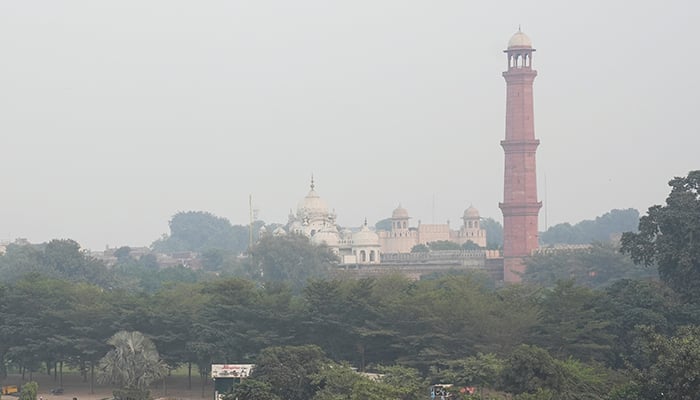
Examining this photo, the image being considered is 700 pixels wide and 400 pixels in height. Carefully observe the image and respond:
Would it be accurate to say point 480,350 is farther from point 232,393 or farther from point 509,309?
point 232,393

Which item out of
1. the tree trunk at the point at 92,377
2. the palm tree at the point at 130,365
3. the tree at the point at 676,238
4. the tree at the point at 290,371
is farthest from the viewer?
the tree trunk at the point at 92,377

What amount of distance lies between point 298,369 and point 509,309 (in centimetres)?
1016

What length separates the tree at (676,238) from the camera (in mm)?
51156

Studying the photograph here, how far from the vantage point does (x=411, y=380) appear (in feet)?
144

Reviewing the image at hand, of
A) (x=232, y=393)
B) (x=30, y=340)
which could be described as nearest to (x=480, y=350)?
(x=232, y=393)

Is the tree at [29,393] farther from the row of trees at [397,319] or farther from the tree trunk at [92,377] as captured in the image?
the row of trees at [397,319]

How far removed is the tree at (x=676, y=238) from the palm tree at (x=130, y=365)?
61.8 ft

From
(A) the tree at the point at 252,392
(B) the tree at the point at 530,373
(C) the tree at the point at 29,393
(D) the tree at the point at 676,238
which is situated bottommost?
(C) the tree at the point at 29,393

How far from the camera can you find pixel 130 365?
4869 centimetres

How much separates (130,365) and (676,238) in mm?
20510

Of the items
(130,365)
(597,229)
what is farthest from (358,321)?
(597,229)

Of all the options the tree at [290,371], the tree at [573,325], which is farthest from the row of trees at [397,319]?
the tree at [290,371]

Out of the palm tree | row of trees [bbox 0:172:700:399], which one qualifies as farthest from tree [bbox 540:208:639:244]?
the palm tree

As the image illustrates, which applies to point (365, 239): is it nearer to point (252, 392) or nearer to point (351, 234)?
point (351, 234)
